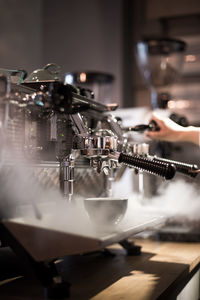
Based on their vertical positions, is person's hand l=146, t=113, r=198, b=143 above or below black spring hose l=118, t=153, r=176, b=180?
above

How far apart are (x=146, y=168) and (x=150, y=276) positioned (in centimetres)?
30

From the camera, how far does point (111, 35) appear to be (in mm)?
3195

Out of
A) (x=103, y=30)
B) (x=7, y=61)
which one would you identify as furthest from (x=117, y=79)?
(x=7, y=61)

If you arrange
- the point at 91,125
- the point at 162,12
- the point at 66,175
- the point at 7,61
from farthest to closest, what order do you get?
1. the point at 162,12
2. the point at 7,61
3. the point at 91,125
4. the point at 66,175

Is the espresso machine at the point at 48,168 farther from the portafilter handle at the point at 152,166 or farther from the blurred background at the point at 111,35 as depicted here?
the blurred background at the point at 111,35

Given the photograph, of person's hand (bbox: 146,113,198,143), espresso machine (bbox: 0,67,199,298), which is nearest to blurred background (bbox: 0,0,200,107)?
person's hand (bbox: 146,113,198,143)

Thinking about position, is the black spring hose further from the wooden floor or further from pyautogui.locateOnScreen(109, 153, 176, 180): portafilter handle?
the wooden floor

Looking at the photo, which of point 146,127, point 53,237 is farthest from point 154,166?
point 146,127

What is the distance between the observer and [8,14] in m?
2.80

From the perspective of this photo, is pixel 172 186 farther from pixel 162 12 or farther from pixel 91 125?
pixel 162 12

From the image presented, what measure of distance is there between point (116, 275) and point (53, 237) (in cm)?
32

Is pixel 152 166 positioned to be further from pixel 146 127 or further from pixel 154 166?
pixel 146 127

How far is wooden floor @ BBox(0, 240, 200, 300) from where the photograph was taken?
2.60ft

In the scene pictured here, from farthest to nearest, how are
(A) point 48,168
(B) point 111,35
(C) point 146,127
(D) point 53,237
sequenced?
(B) point 111,35, (C) point 146,127, (A) point 48,168, (D) point 53,237
